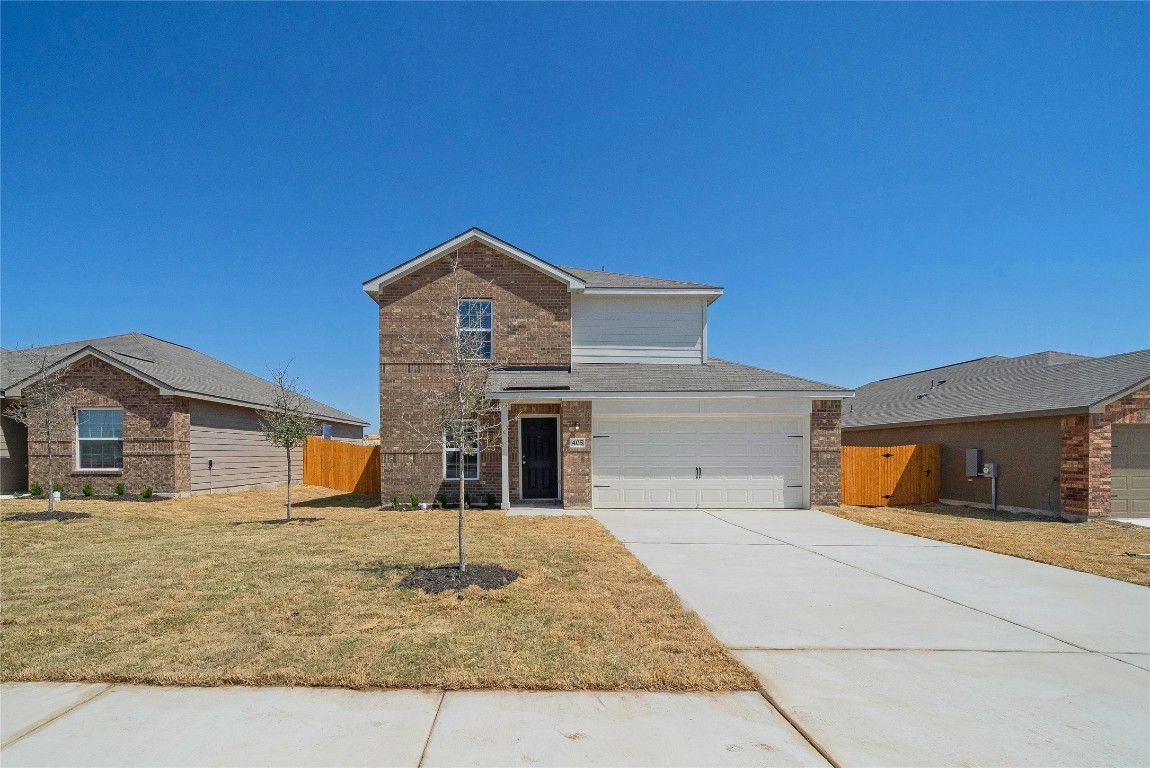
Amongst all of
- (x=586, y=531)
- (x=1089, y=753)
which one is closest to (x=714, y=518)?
(x=586, y=531)

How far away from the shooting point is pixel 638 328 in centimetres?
1625

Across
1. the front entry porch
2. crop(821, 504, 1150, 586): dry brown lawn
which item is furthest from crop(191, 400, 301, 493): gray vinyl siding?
crop(821, 504, 1150, 586): dry brown lawn

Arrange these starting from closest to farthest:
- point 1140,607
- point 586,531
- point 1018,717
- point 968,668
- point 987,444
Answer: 1. point 1018,717
2. point 968,668
3. point 1140,607
4. point 586,531
5. point 987,444

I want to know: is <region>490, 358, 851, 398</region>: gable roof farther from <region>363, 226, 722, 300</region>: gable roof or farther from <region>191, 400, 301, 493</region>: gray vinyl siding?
<region>191, 400, 301, 493</region>: gray vinyl siding

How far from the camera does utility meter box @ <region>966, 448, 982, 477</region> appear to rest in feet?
51.1

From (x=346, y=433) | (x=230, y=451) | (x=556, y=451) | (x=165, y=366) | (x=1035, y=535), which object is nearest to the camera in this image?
(x=1035, y=535)

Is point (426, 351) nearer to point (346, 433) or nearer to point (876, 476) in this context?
point (876, 476)

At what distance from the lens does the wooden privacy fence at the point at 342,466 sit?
1856cm

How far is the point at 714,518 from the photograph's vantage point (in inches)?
504

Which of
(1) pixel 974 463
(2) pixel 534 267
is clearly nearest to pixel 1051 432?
(1) pixel 974 463

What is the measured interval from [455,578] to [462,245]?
1018cm

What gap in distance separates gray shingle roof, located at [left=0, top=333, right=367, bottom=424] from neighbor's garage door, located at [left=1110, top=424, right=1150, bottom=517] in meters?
23.6

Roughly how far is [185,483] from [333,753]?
16046 mm

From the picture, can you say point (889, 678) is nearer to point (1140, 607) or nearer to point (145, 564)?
point (1140, 607)
